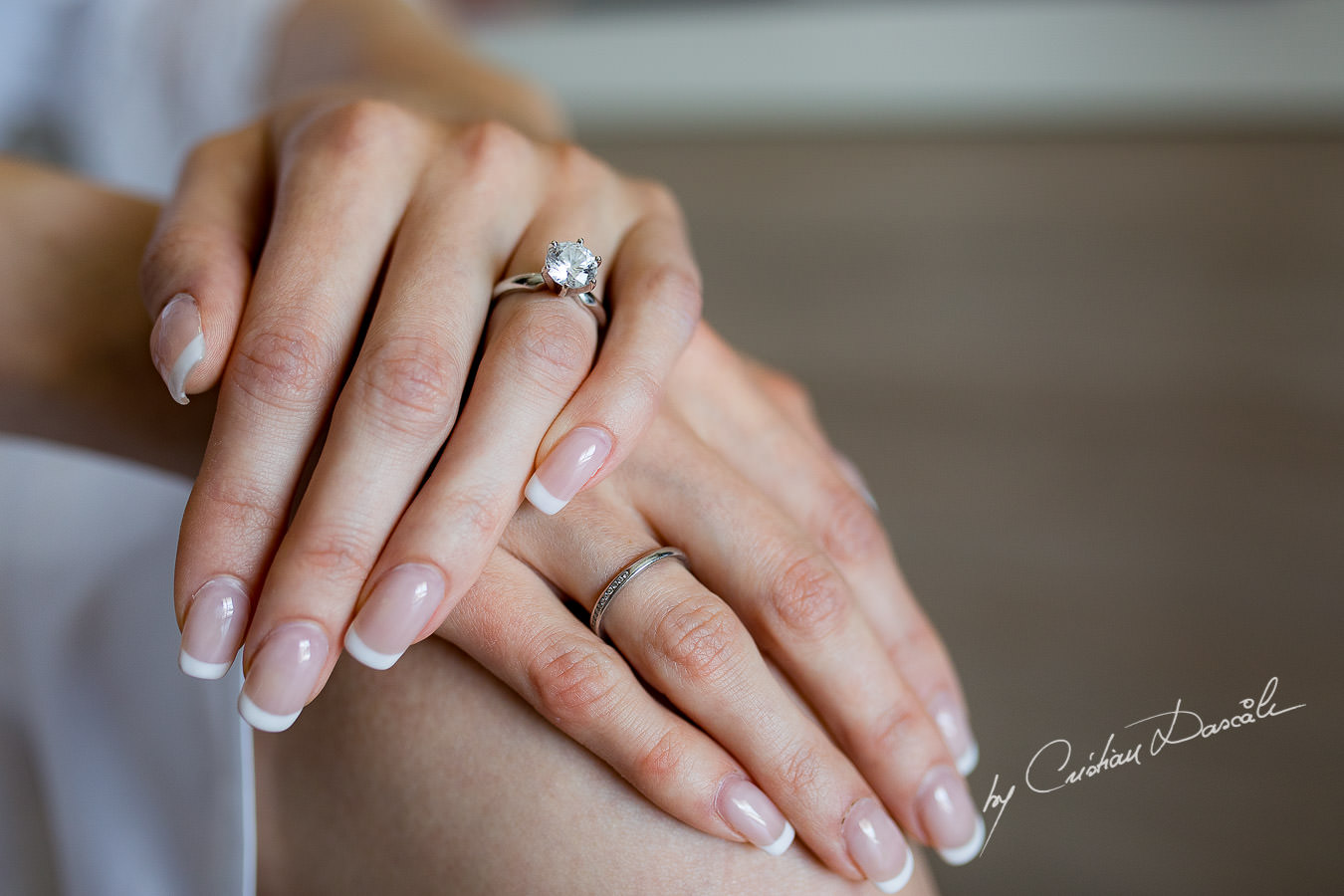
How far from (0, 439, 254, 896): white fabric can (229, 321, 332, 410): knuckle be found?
266 mm

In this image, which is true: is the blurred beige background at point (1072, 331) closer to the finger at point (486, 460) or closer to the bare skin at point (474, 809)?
the bare skin at point (474, 809)

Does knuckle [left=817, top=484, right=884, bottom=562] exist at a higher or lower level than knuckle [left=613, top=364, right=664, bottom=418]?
lower

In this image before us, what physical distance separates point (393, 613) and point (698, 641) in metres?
0.17

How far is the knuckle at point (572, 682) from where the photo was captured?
545mm

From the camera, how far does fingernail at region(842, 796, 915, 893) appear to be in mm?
574

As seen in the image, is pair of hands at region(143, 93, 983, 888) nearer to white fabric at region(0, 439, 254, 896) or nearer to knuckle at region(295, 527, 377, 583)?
knuckle at region(295, 527, 377, 583)

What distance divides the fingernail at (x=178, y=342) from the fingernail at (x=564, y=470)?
19cm

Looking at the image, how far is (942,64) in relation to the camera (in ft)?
10.2

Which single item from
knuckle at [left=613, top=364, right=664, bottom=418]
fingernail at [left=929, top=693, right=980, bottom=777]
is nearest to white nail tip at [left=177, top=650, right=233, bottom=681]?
knuckle at [left=613, top=364, right=664, bottom=418]

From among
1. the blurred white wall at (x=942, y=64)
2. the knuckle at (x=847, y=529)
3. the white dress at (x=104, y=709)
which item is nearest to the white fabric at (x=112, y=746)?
the white dress at (x=104, y=709)

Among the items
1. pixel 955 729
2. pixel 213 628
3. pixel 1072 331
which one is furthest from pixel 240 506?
pixel 1072 331

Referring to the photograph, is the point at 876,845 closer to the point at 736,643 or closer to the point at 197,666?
the point at 736,643

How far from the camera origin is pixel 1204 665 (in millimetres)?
798

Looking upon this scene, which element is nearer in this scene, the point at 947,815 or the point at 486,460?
the point at 486,460
